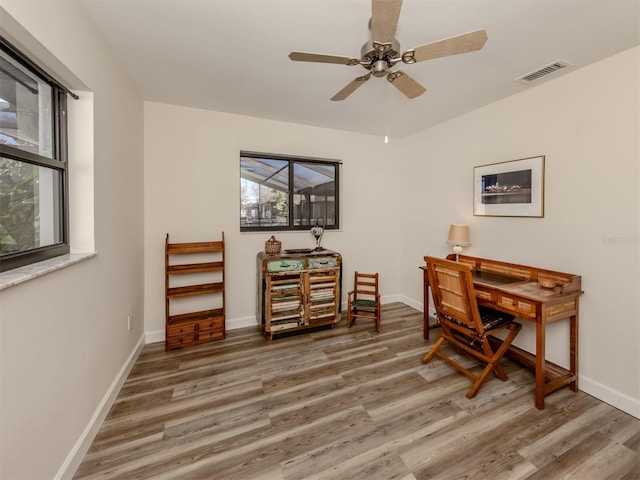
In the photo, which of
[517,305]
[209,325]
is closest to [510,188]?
[517,305]

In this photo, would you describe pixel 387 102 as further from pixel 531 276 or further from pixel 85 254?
pixel 85 254

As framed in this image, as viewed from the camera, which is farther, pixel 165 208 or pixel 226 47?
pixel 165 208

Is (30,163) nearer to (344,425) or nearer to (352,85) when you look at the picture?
(352,85)

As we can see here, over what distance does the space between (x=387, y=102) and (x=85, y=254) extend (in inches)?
114

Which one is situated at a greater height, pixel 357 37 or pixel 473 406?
pixel 357 37

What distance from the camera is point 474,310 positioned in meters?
2.08

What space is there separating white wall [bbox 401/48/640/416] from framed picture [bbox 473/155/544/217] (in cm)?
7

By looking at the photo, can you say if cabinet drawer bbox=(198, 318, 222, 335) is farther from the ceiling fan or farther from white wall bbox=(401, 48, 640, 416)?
white wall bbox=(401, 48, 640, 416)

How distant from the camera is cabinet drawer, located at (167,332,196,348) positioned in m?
2.72

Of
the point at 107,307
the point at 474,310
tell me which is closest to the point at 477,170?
the point at 474,310

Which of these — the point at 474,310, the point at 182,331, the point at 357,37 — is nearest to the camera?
the point at 357,37

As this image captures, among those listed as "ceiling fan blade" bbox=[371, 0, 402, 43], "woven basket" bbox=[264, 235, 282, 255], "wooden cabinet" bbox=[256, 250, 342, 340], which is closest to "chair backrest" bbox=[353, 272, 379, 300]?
"wooden cabinet" bbox=[256, 250, 342, 340]

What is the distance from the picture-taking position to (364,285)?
377 cm

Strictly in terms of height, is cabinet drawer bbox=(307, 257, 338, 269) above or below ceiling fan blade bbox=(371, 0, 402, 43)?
below
